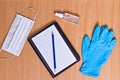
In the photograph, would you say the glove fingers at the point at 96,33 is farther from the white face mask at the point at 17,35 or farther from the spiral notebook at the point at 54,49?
the white face mask at the point at 17,35

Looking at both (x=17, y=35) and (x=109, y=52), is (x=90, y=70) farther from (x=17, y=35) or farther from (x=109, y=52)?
(x=17, y=35)

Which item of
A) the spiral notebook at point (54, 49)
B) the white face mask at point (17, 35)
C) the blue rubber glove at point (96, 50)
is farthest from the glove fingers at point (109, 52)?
the white face mask at point (17, 35)

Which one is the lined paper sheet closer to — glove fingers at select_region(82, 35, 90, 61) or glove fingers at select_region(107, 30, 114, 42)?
glove fingers at select_region(82, 35, 90, 61)

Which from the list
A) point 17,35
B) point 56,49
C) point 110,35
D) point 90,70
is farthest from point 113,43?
point 17,35

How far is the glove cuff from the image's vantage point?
1.46 m

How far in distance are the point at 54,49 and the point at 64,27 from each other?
0.11 metres

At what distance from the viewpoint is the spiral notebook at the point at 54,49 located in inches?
57.7

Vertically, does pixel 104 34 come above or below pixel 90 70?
above

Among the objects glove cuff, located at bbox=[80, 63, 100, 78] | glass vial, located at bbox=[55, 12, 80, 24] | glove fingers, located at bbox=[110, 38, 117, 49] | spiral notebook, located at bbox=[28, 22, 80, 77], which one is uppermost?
glass vial, located at bbox=[55, 12, 80, 24]

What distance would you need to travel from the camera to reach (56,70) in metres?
1.47

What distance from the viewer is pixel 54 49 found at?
58.0 inches

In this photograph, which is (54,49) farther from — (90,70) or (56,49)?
(90,70)

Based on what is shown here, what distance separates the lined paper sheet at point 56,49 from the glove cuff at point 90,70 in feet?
0.18

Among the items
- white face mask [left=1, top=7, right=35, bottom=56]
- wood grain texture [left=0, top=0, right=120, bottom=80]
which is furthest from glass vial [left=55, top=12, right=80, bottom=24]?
white face mask [left=1, top=7, right=35, bottom=56]
